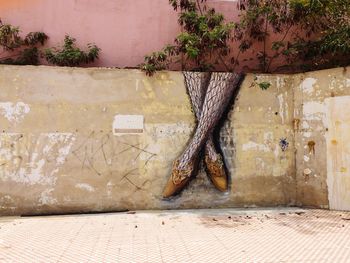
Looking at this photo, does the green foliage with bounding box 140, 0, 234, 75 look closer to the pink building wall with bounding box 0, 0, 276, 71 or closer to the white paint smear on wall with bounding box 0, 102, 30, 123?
the pink building wall with bounding box 0, 0, 276, 71

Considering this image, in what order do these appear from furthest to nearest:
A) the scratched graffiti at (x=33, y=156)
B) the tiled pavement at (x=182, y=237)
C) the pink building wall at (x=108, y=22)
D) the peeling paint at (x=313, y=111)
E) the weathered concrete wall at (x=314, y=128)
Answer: the pink building wall at (x=108, y=22), the peeling paint at (x=313, y=111), the weathered concrete wall at (x=314, y=128), the scratched graffiti at (x=33, y=156), the tiled pavement at (x=182, y=237)

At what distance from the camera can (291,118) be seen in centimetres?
609

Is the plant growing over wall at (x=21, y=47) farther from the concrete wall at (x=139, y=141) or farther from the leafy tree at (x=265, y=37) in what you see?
the leafy tree at (x=265, y=37)

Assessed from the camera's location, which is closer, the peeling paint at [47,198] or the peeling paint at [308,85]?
the peeling paint at [47,198]

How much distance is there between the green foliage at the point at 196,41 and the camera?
587 cm

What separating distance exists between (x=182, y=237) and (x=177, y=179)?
1604 mm

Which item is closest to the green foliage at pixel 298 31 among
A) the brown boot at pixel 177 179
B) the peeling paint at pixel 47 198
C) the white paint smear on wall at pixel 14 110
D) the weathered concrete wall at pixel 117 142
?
the weathered concrete wall at pixel 117 142

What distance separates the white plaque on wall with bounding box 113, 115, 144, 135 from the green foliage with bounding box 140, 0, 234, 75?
2.61 ft

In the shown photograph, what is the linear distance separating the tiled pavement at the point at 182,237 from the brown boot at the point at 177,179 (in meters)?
0.37

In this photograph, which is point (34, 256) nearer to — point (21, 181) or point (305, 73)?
point (21, 181)

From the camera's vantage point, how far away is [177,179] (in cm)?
570

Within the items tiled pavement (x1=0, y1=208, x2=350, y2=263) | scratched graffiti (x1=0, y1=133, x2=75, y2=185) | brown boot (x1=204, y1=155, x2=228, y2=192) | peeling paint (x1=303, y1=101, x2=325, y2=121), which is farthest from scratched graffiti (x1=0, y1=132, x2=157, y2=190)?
peeling paint (x1=303, y1=101, x2=325, y2=121)

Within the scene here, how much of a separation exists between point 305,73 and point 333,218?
8.01 ft

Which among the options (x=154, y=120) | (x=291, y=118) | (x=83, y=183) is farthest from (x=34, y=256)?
(x=291, y=118)
